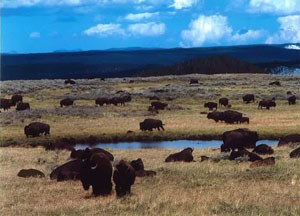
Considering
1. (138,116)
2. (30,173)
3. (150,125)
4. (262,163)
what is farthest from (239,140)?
(138,116)

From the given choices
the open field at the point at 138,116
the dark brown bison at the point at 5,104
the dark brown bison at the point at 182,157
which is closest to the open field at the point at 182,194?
the dark brown bison at the point at 182,157

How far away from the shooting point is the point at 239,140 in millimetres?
30438

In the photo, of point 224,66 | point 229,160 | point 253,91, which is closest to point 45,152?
point 229,160

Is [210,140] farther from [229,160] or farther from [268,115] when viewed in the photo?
[229,160]

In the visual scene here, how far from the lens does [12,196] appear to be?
15.5 meters

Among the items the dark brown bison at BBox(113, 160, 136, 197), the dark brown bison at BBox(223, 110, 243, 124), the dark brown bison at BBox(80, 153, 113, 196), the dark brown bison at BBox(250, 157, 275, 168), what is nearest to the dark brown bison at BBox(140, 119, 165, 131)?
the dark brown bison at BBox(223, 110, 243, 124)

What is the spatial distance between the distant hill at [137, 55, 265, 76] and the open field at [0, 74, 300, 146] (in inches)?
1965

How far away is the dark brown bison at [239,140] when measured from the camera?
97.9 feet

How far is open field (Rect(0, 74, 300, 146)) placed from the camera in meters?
38.9

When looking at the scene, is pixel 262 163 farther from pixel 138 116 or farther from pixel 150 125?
pixel 138 116

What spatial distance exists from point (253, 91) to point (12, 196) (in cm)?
5887

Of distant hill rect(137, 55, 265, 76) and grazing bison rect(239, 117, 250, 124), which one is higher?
distant hill rect(137, 55, 265, 76)

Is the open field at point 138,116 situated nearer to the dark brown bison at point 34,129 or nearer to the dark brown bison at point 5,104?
the dark brown bison at point 34,129

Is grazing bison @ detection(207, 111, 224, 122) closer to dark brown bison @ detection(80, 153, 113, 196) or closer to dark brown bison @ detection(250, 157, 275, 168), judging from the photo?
dark brown bison @ detection(250, 157, 275, 168)
